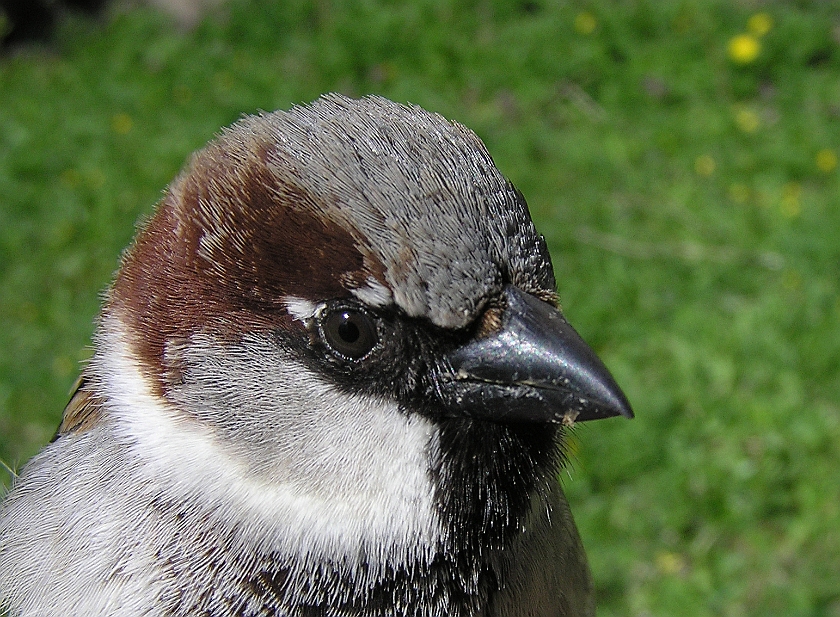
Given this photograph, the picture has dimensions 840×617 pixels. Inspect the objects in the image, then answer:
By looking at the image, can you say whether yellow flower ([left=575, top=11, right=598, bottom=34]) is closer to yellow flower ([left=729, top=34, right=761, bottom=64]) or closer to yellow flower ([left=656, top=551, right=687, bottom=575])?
yellow flower ([left=729, top=34, right=761, bottom=64])

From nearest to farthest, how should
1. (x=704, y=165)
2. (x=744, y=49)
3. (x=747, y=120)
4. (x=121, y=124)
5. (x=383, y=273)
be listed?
→ (x=383, y=273), (x=704, y=165), (x=747, y=120), (x=744, y=49), (x=121, y=124)

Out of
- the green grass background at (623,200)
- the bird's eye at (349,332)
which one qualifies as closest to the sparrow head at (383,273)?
the bird's eye at (349,332)

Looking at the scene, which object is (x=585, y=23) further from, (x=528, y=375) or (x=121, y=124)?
(x=528, y=375)

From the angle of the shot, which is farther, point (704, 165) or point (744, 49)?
point (744, 49)

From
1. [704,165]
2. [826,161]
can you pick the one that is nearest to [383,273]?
[704,165]

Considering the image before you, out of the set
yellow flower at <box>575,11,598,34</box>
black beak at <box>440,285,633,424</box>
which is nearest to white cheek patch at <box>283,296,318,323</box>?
black beak at <box>440,285,633,424</box>

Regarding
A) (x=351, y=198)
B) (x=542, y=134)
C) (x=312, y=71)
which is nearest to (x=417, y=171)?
(x=351, y=198)

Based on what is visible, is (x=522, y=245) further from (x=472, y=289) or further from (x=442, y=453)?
(x=442, y=453)
